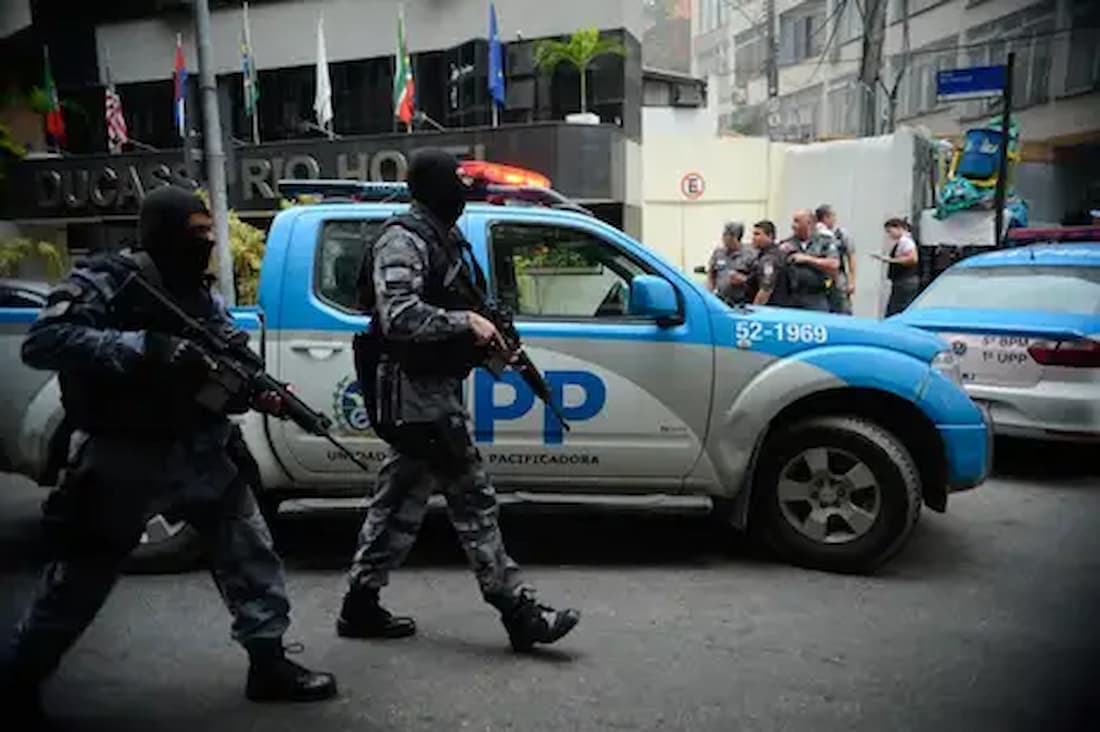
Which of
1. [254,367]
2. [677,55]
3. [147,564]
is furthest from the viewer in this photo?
[677,55]

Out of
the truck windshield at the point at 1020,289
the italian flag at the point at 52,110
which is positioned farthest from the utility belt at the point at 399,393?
the truck windshield at the point at 1020,289

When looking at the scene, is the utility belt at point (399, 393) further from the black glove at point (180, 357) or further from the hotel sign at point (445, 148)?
the hotel sign at point (445, 148)

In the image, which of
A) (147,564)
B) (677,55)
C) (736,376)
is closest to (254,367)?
(147,564)

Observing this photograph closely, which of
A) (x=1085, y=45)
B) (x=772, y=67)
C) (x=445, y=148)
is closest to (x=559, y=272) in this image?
(x=1085, y=45)

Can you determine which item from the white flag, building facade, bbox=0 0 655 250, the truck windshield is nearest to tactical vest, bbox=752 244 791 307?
the truck windshield

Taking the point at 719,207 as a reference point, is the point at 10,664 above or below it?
below

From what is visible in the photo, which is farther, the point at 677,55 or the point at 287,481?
the point at 677,55

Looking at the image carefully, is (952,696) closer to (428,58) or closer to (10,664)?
(10,664)

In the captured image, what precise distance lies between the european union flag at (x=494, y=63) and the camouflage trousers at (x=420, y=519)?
483 inches

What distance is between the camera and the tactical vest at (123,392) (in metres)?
2.38

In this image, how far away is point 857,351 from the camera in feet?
13.0

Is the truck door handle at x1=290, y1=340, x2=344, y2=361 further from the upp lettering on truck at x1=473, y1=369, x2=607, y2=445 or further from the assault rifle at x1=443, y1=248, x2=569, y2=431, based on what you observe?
the assault rifle at x1=443, y1=248, x2=569, y2=431

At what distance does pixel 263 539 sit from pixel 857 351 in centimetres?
274

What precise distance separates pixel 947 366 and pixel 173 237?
3460mm
